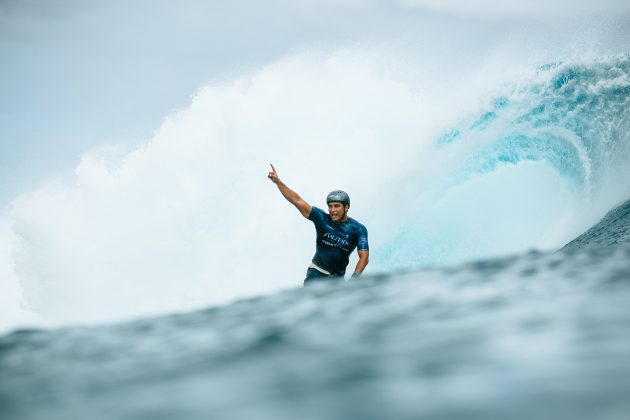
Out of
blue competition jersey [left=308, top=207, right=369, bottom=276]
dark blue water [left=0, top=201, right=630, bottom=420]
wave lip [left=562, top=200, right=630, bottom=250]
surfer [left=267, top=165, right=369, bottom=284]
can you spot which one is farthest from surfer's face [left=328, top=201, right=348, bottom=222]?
wave lip [left=562, top=200, right=630, bottom=250]

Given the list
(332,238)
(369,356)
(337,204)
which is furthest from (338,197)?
(369,356)

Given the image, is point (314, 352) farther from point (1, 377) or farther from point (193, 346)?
point (1, 377)

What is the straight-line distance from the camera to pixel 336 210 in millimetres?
6266

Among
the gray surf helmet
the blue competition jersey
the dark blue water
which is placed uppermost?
the gray surf helmet

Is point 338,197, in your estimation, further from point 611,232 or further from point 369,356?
point 611,232

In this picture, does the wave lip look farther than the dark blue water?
Yes

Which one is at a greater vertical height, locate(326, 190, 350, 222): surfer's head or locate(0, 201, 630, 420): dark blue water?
locate(326, 190, 350, 222): surfer's head

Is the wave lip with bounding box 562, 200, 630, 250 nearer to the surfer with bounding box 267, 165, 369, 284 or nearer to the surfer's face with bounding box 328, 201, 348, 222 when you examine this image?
the surfer with bounding box 267, 165, 369, 284

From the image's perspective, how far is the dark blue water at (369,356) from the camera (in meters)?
1.73

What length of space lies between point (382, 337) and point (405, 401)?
0.60 meters

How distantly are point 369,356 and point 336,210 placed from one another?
13.6 feet

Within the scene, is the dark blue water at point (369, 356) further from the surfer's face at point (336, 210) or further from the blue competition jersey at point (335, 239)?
the blue competition jersey at point (335, 239)

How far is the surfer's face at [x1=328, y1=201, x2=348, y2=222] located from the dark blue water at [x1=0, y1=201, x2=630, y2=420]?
286 cm

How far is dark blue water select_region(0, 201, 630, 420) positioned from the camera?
1731 millimetres
